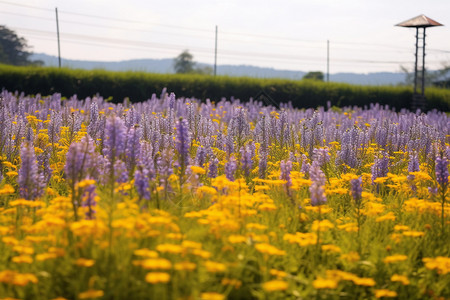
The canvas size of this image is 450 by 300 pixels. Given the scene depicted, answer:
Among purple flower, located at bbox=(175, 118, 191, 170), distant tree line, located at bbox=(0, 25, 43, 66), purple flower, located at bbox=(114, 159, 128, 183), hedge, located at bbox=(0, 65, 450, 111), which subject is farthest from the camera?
distant tree line, located at bbox=(0, 25, 43, 66)

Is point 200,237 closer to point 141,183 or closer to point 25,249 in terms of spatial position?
point 141,183

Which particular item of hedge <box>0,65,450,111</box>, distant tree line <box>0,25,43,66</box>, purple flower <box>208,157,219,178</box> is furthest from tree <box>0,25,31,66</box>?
purple flower <box>208,157,219,178</box>

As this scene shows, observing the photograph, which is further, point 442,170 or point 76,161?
point 442,170

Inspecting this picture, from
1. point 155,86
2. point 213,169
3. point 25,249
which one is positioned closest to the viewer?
point 25,249

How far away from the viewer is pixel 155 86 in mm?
18047

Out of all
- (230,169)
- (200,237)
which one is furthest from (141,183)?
(230,169)

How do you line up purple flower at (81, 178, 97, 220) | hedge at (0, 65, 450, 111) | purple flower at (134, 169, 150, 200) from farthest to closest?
hedge at (0, 65, 450, 111), purple flower at (134, 169, 150, 200), purple flower at (81, 178, 97, 220)

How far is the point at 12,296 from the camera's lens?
2.77m

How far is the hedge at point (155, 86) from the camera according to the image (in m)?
17.8

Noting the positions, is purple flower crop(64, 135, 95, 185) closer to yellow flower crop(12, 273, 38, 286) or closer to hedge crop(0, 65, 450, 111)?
yellow flower crop(12, 273, 38, 286)

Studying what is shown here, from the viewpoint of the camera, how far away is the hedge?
58.4 feet

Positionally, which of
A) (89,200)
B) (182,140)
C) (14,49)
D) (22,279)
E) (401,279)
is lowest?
(401,279)

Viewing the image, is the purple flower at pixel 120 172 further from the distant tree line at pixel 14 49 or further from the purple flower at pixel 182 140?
the distant tree line at pixel 14 49

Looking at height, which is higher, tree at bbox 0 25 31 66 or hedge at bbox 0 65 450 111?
tree at bbox 0 25 31 66
